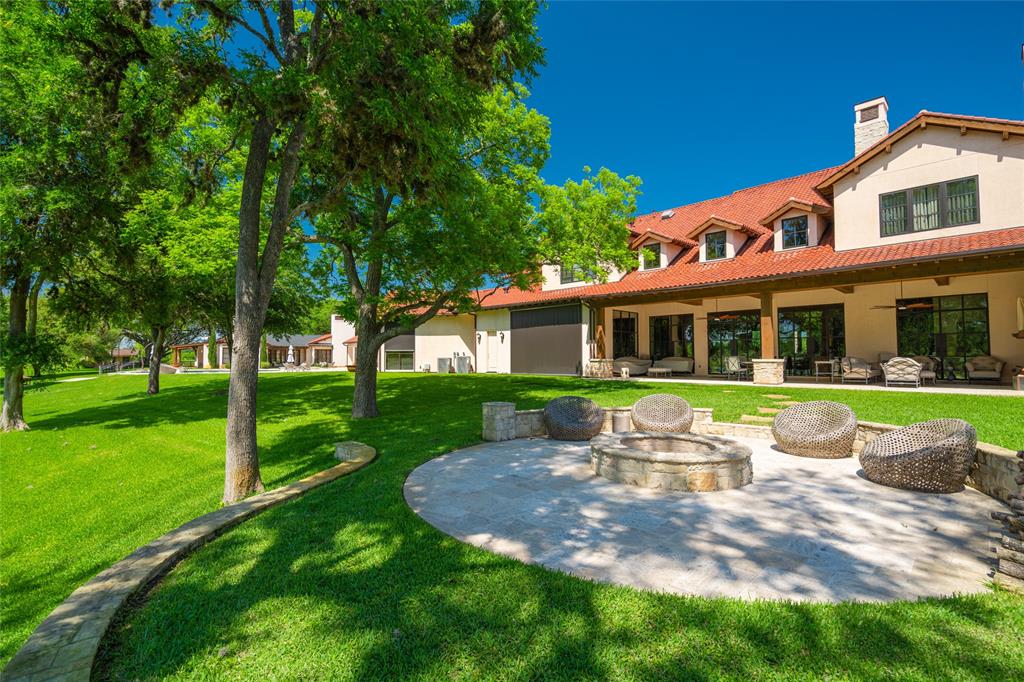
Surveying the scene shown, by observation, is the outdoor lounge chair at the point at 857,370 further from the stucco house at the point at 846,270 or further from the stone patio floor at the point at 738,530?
the stone patio floor at the point at 738,530

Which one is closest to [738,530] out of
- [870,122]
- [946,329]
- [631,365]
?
[631,365]

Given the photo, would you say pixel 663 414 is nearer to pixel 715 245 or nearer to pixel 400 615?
pixel 400 615

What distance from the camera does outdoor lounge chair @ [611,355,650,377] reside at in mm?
20016

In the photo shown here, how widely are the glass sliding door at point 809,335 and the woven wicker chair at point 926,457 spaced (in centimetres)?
1282

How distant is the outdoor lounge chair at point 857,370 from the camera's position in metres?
14.5

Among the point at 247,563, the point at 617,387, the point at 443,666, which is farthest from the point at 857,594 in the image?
the point at 617,387

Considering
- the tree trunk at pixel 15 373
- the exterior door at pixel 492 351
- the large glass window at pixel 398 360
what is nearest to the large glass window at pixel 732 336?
the exterior door at pixel 492 351

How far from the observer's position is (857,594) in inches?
129

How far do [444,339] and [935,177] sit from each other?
24771 mm

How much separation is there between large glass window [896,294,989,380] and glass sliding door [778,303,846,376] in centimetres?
174

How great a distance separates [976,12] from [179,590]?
19809 mm

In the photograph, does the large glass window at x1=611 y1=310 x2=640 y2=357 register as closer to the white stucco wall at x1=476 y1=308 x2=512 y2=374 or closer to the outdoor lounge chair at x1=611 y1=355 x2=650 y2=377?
the outdoor lounge chair at x1=611 y1=355 x2=650 y2=377

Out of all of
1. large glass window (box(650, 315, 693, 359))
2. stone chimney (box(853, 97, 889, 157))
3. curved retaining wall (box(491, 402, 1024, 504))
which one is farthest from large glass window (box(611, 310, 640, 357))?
curved retaining wall (box(491, 402, 1024, 504))

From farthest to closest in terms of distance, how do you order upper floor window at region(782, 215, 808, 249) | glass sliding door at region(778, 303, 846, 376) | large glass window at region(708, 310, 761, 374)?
large glass window at region(708, 310, 761, 374), glass sliding door at region(778, 303, 846, 376), upper floor window at region(782, 215, 808, 249)
